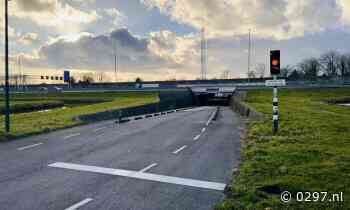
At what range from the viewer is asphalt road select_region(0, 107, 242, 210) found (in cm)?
716

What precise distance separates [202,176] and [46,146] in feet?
25.8

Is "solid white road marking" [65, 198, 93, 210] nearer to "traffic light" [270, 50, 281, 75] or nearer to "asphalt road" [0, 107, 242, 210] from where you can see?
"asphalt road" [0, 107, 242, 210]

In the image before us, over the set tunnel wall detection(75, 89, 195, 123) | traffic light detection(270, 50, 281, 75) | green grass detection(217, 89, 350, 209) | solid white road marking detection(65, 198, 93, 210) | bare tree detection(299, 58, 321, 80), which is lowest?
solid white road marking detection(65, 198, 93, 210)

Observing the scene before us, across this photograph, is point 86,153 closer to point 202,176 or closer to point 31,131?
point 202,176

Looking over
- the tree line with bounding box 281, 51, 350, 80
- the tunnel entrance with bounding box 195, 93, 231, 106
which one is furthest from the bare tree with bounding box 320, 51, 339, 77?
the tunnel entrance with bounding box 195, 93, 231, 106

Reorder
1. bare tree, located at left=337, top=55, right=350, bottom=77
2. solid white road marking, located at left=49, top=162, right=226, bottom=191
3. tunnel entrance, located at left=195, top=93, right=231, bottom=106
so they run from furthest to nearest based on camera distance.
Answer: bare tree, located at left=337, top=55, right=350, bottom=77 < tunnel entrance, located at left=195, top=93, right=231, bottom=106 < solid white road marking, located at left=49, top=162, right=226, bottom=191

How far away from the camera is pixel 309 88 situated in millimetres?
70062

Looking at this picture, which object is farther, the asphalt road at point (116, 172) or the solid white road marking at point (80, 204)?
the asphalt road at point (116, 172)

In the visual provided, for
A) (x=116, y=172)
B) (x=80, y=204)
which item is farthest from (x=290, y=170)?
(x=80, y=204)

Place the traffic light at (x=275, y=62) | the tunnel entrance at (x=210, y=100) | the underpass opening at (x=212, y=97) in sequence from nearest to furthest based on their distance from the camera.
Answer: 1. the traffic light at (x=275, y=62)
2. the underpass opening at (x=212, y=97)
3. the tunnel entrance at (x=210, y=100)

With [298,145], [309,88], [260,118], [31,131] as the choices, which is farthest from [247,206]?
[309,88]

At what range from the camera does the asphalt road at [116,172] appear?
716cm

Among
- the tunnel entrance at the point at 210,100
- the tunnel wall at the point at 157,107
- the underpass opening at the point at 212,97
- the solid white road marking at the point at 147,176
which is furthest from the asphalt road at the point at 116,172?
the tunnel entrance at the point at 210,100

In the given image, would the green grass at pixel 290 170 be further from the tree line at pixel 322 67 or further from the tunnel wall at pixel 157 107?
the tree line at pixel 322 67
